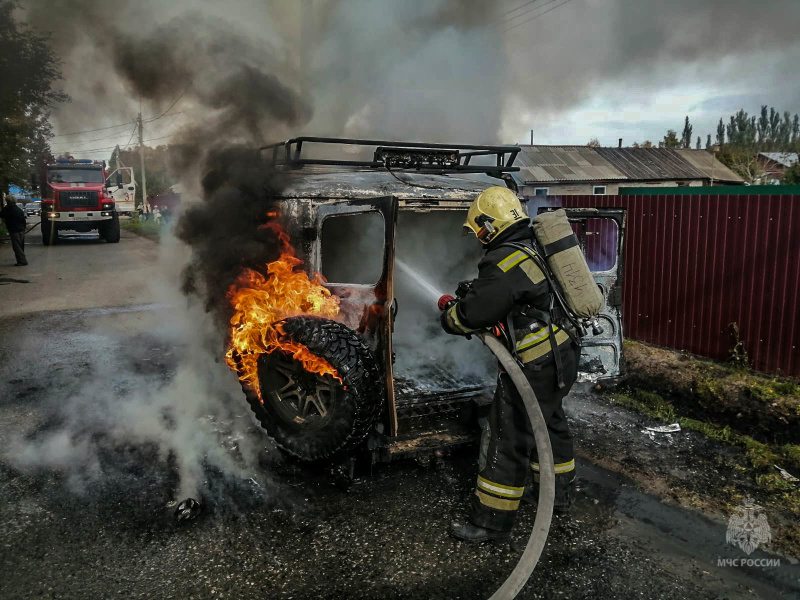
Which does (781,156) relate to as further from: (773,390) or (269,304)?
(269,304)

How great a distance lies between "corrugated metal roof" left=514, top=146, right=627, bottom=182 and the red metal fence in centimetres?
2199

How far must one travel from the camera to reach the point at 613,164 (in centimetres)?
3231

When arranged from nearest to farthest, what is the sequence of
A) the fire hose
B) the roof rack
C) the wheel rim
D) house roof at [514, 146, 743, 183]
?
the fire hose
the wheel rim
the roof rack
house roof at [514, 146, 743, 183]

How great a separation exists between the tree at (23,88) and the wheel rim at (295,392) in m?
6.43

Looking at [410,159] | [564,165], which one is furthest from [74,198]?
[564,165]

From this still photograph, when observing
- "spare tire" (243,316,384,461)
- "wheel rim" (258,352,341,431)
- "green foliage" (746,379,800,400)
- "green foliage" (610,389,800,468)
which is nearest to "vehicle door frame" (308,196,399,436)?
"spare tire" (243,316,384,461)

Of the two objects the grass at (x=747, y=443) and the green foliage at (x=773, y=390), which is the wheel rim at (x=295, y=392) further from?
the green foliage at (x=773, y=390)

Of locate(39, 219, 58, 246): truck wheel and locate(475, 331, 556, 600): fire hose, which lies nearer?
locate(475, 331, 556, 600): fire hose

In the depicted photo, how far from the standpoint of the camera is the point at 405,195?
405 centimetres

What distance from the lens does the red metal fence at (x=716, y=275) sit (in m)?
5.61

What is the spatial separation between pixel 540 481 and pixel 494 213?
1517 mm

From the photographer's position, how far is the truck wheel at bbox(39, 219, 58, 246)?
18919 mm

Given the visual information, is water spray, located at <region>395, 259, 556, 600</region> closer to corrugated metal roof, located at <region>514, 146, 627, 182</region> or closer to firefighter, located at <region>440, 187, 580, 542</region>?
firefighter, located at <region>440, 187, 580, 542</region>

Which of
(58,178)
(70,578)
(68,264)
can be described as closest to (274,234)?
(70,578)
